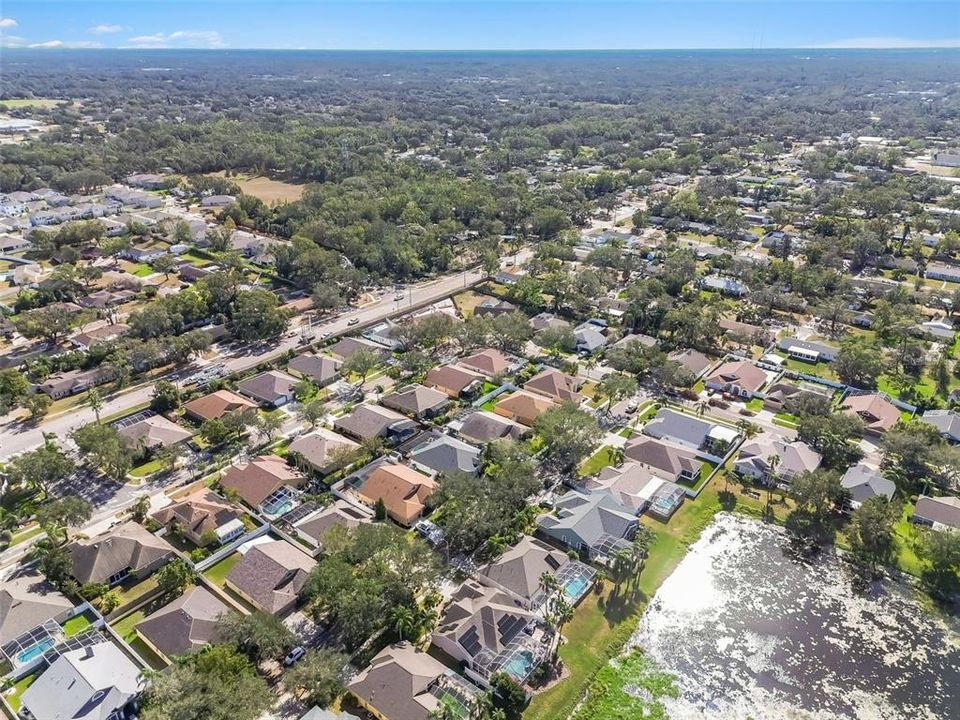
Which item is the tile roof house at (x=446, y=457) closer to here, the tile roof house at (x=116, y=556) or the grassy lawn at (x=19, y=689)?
the tile roof house at (x=116, y=556)

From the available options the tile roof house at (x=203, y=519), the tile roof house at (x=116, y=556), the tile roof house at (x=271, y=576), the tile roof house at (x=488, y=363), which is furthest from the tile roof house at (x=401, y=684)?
the tile roof house at (x=488, y=363)

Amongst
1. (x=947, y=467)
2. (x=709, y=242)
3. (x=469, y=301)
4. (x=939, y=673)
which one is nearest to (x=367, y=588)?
(x=939, y=673)

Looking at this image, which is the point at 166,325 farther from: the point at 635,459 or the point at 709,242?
the point at 709,242

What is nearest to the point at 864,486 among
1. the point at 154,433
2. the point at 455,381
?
the point at 455,381

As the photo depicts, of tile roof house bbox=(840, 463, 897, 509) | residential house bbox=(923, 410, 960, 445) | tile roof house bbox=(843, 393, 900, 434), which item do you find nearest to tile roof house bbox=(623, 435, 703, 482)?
tile roof house bbox=(840, 463, 897, 509)

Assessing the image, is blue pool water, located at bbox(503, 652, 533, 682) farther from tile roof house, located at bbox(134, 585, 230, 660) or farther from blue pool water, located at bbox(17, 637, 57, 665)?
blue pool water, located at bbox(17, 637, 57, 665)

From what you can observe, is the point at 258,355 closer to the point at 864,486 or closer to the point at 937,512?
the point at 864,486
